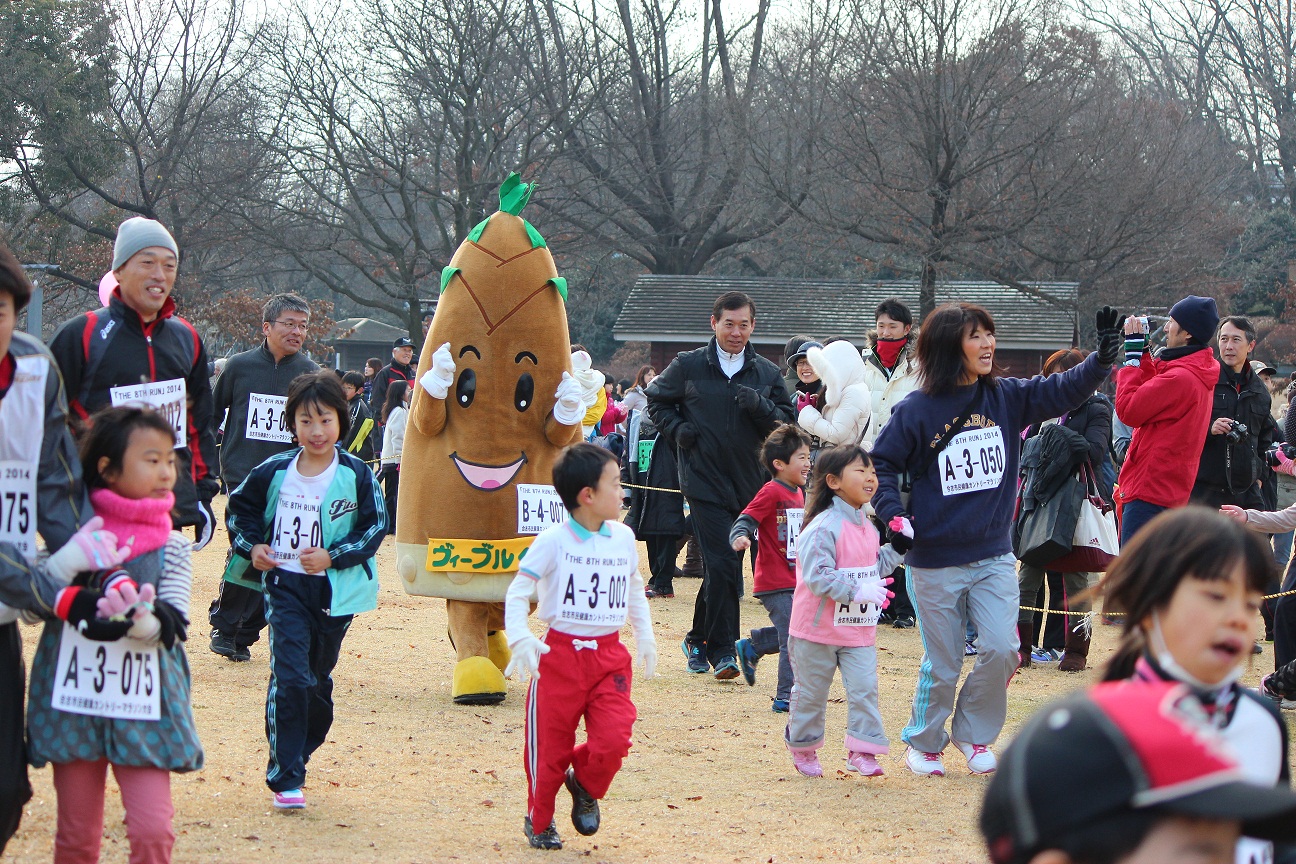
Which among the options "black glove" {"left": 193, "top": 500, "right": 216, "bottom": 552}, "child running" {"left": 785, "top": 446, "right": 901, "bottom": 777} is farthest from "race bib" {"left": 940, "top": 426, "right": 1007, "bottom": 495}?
"black glove" {"left": 193, "top": 500, "right": 216, "bottom": 552}

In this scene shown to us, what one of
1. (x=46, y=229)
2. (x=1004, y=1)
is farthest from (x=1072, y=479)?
(x=46, y=229)

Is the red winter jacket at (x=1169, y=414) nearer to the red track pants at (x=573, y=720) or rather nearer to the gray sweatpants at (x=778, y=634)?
the gray sweatpants at (x=778, y=634)

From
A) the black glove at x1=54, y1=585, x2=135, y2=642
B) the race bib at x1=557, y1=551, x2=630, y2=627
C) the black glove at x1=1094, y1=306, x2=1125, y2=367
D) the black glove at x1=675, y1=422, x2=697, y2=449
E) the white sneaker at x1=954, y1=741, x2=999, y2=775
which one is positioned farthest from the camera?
the black glove at x1=675, y1=422, x2=697, y2=449

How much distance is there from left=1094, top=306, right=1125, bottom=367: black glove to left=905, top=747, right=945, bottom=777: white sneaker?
1.89 meters

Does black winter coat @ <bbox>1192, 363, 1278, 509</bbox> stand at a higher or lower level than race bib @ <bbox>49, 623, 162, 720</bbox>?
higher

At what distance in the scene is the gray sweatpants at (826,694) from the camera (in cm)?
589

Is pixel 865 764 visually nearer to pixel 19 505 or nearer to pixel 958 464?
pixel 958 464

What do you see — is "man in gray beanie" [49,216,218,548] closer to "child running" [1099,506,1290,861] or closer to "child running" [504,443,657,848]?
"child running" [504,443,657,848]

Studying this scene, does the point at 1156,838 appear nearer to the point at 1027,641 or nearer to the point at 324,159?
the point at 1027,641

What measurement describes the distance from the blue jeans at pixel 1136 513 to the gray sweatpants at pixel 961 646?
1780mm

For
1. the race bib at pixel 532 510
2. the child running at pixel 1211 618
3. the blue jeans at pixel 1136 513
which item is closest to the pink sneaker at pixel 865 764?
the race bib at pixel 532 510

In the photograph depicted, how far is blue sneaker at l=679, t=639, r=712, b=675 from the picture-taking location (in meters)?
8.27

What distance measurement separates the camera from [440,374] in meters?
7.23

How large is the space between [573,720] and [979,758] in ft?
7.03
